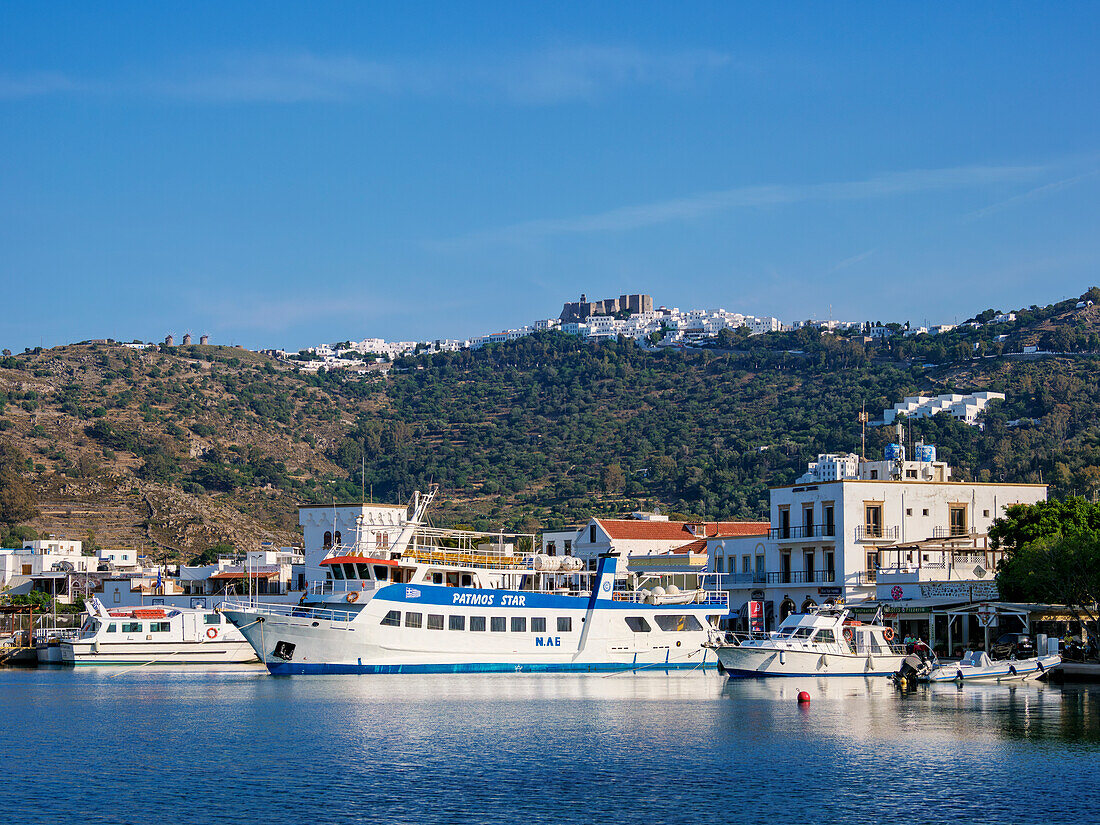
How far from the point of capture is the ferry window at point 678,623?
69.2m

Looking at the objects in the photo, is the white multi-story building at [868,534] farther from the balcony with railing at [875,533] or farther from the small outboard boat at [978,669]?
the small outboard boat at [978,669]

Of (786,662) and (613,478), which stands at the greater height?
(613,478)

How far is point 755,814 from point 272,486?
13960 centimetres

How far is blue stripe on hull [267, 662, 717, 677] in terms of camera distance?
6169cm

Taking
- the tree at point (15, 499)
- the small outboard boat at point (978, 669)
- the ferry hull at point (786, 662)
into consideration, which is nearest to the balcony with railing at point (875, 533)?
the ferry hull at point (786, 662)

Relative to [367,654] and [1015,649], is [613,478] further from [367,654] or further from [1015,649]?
[1015,649]

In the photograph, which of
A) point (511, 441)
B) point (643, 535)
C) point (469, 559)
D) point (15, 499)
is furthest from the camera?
point (511, 441)

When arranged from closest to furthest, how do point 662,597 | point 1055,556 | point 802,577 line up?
point 1055,556 → point 662,597 → point 802,577

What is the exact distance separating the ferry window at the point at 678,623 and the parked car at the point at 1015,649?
15.0 metres

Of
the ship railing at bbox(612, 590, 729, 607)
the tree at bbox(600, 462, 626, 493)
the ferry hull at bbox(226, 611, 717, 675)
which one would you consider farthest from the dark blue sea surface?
the tree at bbox(600, 462, 626, 493)

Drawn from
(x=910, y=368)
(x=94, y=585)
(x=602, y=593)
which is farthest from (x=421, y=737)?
(x=910, y=368)

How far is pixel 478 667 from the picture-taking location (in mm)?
64375

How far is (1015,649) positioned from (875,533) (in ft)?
59.1

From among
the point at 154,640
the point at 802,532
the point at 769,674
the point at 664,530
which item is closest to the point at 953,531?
the point at 802,532
